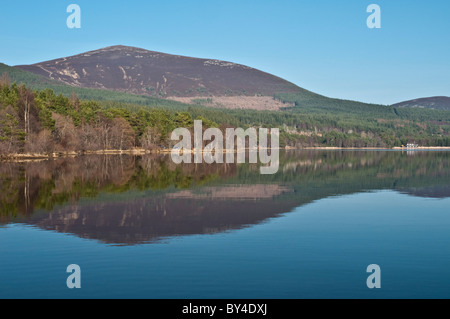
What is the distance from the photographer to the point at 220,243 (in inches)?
765

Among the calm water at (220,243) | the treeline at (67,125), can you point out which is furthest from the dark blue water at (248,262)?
the treeline at (67,125)

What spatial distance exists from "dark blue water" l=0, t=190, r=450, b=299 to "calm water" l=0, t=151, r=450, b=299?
4 centimetres

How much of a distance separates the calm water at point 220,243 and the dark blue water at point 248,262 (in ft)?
0.12

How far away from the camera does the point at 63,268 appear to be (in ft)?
51.9

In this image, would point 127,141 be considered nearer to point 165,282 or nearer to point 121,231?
point 121,231

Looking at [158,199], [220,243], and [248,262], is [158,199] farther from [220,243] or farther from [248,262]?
[248,262]

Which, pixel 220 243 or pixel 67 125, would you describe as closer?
pixel 220 243

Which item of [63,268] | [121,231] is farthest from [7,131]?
[63,268]

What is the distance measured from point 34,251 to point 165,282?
618 centimetres

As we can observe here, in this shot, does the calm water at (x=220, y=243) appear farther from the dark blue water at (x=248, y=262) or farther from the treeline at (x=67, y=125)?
the treeline at (x=67, y=125)

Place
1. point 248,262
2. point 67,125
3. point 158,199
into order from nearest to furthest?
point 248,262 → point 158,199 → point 67,125

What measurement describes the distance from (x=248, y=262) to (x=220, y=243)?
3.00 metres

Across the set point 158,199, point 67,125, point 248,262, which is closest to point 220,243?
point 248,262

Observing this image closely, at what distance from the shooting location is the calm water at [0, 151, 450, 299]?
46.0ft
